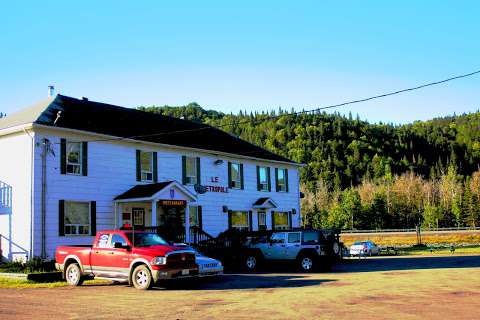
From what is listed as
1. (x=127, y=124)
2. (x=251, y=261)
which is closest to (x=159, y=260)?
(x=251, y=261)

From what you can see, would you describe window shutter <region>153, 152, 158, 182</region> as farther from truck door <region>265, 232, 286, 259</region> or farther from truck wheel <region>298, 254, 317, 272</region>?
truck wheel <region>298, 254, 317, 272</region>

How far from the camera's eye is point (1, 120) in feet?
89.7

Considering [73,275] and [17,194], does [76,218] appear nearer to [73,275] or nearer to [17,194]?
[17,194]

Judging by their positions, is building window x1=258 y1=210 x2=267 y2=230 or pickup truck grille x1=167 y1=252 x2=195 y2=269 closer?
pickup truck grille x1=167 y1=252 x2=195 y2=269

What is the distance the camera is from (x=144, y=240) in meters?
17.0

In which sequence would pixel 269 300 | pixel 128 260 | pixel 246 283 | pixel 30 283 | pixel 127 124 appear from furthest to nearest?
pixel 127 124
pixel 30 283
pixel 246 283
pixel 128 260
pixel 269 300

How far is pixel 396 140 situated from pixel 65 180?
514ft

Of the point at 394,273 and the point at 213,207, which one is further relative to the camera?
the point at 213,207

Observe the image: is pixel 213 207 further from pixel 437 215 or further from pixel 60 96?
pixel 437 215

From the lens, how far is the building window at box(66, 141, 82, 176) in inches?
948

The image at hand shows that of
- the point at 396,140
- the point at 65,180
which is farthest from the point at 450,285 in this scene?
the point at 396,140

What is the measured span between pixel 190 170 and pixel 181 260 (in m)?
14.2

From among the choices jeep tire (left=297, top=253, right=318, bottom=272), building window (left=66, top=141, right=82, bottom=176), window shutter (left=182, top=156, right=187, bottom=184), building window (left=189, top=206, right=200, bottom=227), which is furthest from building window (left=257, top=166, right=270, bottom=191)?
building window (left=66, top=141, right=82, bottom=176)

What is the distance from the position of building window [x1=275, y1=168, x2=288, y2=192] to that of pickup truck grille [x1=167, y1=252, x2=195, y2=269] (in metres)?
20.2
